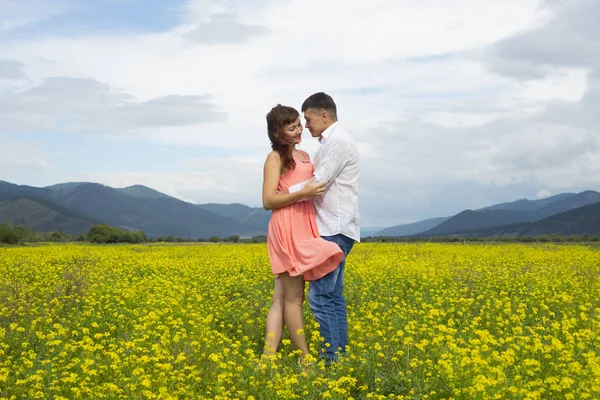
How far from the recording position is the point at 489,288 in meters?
11.9

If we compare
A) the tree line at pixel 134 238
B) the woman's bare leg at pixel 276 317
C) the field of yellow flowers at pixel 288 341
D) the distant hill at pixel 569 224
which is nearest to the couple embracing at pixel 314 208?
the woman's bare leg at pixel 276 317

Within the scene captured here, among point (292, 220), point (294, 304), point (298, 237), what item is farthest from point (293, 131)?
point (294, 304)

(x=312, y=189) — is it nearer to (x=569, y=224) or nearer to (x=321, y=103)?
(x=321, y=103)

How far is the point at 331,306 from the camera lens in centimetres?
639

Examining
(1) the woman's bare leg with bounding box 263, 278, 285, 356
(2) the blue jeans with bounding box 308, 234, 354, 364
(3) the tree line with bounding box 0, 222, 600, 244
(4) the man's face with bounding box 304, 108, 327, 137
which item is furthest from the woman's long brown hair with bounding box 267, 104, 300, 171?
(3) the tree line with bounding box 0, 222, 600, 244

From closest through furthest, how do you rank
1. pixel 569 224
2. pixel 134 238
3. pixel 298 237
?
pixel 298 237 < pixel 134 238 < pixel 569 224

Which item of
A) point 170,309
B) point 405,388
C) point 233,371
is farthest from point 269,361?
point 170,309

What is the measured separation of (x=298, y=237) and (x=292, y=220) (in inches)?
7.2

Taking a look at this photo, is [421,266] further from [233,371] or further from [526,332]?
[233,371]

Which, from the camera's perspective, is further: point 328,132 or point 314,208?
point 314,208

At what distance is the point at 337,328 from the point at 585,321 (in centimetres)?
426

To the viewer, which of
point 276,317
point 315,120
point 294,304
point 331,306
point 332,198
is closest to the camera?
point 315,120

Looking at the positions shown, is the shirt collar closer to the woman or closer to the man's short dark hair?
the man's short dark hair

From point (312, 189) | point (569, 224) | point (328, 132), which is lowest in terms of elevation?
point (569, 224)
